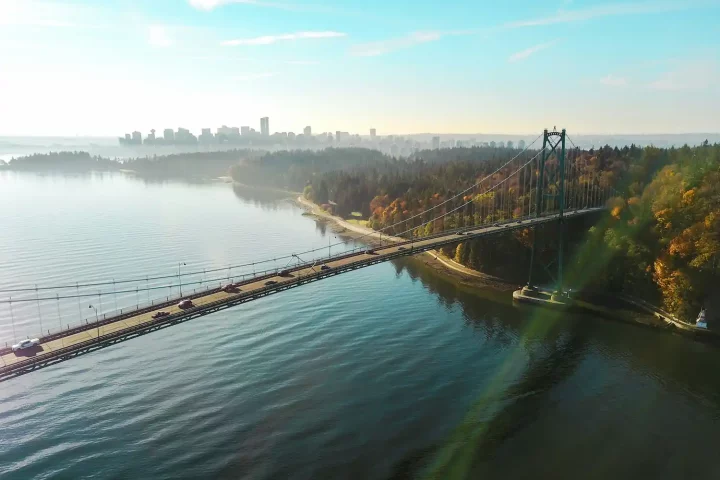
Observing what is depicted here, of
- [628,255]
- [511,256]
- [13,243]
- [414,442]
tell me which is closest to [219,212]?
[13,243]

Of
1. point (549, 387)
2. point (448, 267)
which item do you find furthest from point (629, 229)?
point (549, 387)

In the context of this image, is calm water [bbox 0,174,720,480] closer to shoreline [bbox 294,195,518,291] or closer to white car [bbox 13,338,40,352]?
shoreline [bbox 294,195,518,291]

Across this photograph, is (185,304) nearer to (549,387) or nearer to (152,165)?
(549,387)

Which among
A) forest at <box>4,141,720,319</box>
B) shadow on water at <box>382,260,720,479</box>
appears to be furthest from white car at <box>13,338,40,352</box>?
forest at <box>4,141,720,319</box>

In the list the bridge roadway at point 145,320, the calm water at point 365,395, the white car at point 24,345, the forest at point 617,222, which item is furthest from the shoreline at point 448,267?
the white car at point 24,345

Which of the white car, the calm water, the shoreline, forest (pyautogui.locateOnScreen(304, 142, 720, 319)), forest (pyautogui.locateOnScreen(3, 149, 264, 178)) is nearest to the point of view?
the white car

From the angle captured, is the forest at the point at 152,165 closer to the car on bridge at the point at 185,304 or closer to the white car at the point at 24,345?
the car on bridge at the point at 185,304
